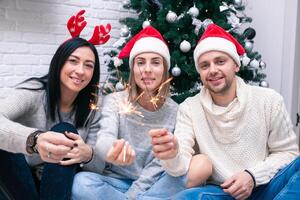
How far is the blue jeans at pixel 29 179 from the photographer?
1225 millimetres

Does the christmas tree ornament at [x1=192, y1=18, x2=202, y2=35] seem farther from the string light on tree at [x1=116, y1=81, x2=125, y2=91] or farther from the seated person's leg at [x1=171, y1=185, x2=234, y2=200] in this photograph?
the seated person's leg at [x1=171, y1=185, x2=234, y2=200]

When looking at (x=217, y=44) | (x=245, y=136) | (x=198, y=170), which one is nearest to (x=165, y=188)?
(x=198, y=170)

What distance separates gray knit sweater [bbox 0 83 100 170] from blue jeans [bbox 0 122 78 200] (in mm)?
77

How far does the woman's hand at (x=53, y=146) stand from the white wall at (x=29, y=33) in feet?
3.62

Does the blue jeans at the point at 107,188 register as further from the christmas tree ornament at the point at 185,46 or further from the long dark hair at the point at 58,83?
the christmas tree ornament at the point at 185,46

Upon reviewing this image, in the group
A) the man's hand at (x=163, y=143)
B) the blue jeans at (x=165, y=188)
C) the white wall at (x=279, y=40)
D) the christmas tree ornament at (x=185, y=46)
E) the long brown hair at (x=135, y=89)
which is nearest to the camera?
the man's hand at (x=163, y=143)

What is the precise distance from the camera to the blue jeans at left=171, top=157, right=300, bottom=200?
1111mm

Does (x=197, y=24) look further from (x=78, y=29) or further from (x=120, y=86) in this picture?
(x=78, y=29)

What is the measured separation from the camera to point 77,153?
123cm

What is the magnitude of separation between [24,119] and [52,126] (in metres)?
0.11

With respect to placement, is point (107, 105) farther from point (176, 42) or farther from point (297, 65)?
point (297, 65)

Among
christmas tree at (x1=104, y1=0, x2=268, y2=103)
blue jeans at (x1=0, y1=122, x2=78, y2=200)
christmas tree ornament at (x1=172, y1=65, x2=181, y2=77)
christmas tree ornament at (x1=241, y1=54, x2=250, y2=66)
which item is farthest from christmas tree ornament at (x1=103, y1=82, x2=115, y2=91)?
blue jeans at (x1=0, y1=122, x2=78, y2=200)

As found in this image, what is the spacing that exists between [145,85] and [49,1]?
1.12 metres

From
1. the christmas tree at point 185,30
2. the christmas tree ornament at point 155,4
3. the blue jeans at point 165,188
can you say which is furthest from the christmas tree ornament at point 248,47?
the blue jeans at point 165,188
